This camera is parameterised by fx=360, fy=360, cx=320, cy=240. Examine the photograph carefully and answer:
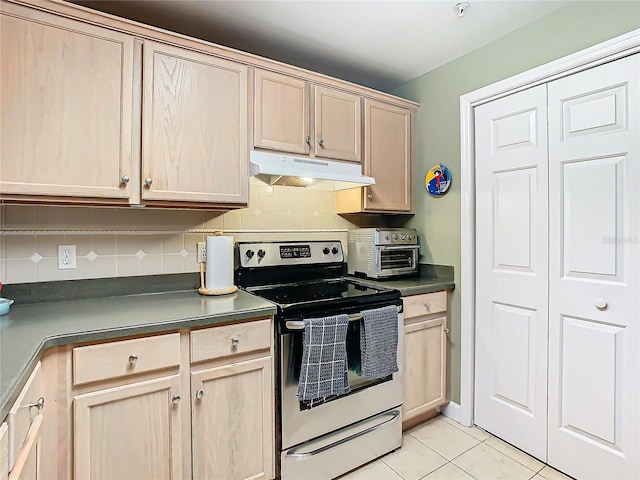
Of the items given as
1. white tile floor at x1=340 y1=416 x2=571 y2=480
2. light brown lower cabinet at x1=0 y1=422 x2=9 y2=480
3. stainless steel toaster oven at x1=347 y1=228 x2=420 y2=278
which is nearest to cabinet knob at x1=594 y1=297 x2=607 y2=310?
white tile floor at x1=340 y1=416 x2=571 y2=480

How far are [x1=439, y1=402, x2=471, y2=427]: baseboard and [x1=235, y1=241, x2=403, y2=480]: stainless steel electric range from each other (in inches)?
20.0

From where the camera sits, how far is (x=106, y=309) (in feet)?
5.09

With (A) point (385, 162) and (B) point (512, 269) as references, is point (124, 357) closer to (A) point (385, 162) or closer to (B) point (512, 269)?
(A) point (385, 162)

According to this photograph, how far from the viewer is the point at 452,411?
233 centimetres

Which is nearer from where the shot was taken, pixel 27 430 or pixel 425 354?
pixel 27 430

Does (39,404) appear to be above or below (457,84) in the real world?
below

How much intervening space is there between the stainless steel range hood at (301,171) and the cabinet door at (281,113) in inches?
3.2

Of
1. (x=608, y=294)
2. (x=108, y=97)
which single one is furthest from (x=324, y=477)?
(x=108, y=97)

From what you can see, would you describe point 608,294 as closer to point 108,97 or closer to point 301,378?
point 301,378

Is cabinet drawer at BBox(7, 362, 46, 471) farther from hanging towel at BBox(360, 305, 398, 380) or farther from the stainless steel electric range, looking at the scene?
hanging towel at BBox(360, 305, 398, 380)

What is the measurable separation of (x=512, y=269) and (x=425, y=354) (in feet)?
2.34

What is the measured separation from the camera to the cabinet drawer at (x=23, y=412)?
87 cm

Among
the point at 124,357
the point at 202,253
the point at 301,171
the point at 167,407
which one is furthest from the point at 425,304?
the point at 124,357

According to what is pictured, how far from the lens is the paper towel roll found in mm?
1872
